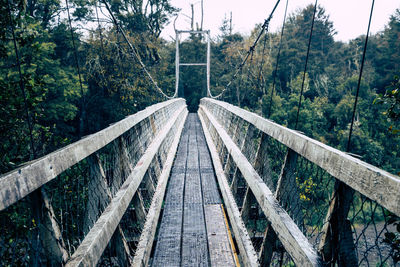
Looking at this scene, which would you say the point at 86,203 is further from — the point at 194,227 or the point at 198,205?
the point at 198,205

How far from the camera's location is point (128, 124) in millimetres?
2094

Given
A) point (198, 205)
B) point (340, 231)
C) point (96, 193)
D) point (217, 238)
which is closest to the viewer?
point (340, 231)

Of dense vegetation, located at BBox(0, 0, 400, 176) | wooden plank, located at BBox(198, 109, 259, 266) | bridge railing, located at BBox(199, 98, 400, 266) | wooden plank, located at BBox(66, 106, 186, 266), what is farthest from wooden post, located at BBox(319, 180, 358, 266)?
dense vegetation, located at BBox(0, 0, 400, 176)

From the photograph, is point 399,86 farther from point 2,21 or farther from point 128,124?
point 2,21

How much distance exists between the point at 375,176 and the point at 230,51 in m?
30.1

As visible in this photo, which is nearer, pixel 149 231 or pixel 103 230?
pixel 103 230

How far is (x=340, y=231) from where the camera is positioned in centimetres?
97

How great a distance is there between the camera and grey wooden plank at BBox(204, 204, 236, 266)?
6.63 ft

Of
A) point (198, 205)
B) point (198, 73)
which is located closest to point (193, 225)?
point (198, 205)

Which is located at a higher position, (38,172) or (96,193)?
(38,172)

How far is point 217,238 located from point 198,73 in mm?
31511

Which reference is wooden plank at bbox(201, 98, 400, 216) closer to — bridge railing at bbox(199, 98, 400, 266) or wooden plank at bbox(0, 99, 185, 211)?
bridge railing at bbox(199, 98, 400, 266)

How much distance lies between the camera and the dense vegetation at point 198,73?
53.5 ft

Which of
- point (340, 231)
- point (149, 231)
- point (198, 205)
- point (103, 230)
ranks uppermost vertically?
point (340, 231)
